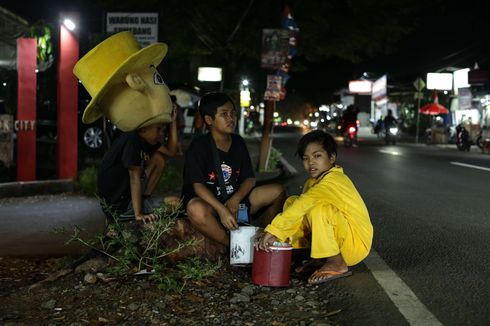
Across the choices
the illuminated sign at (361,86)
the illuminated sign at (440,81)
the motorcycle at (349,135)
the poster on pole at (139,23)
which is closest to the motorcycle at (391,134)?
the motorcycle at (349,135)

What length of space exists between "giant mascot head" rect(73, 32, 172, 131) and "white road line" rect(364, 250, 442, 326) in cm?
211

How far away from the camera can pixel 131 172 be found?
5.05 meters

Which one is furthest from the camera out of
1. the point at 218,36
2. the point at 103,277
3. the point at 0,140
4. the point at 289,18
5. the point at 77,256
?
the point at 218,36

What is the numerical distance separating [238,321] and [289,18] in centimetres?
1101

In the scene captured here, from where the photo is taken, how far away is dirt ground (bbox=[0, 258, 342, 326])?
3.77 m

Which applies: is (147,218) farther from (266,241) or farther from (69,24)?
(69,24)

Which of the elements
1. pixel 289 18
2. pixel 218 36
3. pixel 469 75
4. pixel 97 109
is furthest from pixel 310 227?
pixel 469 75

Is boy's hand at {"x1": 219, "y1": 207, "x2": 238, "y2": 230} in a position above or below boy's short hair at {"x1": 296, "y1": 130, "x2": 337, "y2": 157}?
below

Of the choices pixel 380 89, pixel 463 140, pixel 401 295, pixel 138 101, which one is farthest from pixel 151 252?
pixel 380 89

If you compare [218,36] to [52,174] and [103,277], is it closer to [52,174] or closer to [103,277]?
[52,174]

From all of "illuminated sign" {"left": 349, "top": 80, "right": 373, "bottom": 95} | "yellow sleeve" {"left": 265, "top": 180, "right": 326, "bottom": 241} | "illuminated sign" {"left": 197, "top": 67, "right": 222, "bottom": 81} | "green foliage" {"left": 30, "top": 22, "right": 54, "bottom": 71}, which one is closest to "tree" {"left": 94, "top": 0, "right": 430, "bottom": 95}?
"illuminated sign" {"left": 197, "top": 67, "right": 222, "bottom": 81}

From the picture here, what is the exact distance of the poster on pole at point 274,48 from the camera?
13.5 m

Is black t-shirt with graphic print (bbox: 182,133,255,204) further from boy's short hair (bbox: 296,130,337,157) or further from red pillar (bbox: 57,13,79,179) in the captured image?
red pillar (bbox: 57,13,79,179)

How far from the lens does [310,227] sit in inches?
188
